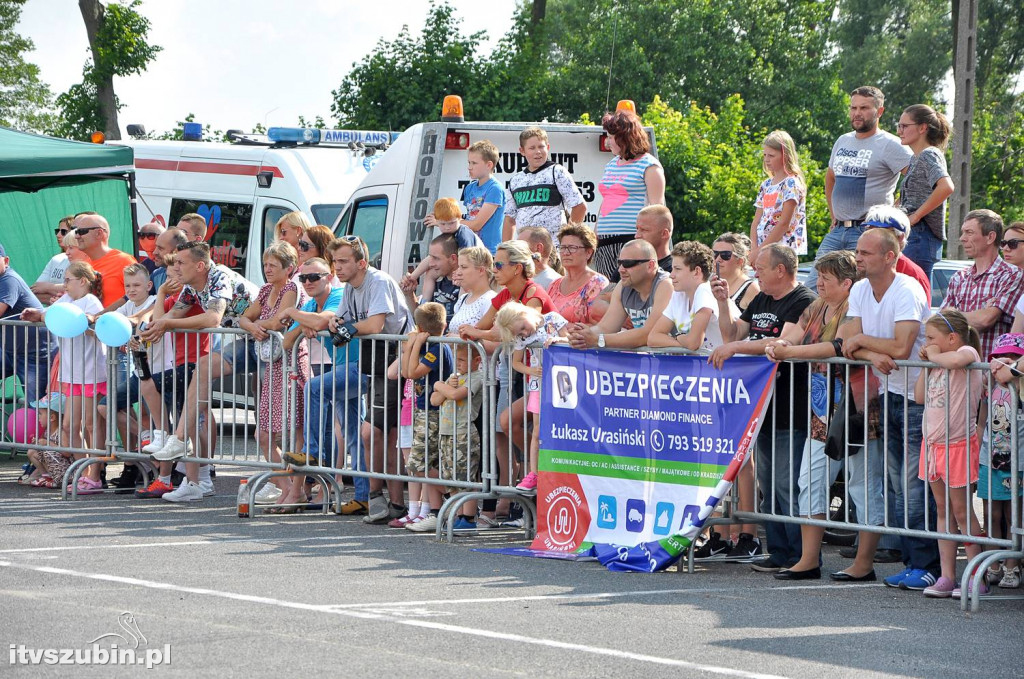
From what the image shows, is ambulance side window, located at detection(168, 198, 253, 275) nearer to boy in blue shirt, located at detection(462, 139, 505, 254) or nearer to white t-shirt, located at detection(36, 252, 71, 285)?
white t-shirt, located at detection(36, 252, 71, 285)

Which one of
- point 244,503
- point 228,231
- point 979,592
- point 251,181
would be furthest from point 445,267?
point 228,231

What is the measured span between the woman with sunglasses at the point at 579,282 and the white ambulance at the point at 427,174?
10.6ft

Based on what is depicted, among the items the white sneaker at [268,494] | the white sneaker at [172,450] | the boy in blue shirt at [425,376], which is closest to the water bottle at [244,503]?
the white sneaker at [268,494]

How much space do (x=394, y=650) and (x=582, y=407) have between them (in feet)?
9.93

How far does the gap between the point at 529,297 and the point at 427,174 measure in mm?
3594

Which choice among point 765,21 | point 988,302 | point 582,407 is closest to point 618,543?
point 582,407

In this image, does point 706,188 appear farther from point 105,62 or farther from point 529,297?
point 529,297

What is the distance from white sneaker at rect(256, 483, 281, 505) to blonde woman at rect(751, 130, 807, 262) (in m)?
3.88

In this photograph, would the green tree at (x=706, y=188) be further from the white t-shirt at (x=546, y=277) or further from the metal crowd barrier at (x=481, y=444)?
the white t-shirt at (x=546, y=277)

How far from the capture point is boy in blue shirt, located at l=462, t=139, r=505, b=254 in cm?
1185

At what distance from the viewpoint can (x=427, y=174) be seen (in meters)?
12.8

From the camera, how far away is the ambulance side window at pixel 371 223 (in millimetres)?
13211

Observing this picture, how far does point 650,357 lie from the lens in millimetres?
8516

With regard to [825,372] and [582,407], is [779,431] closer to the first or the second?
[825,372]
